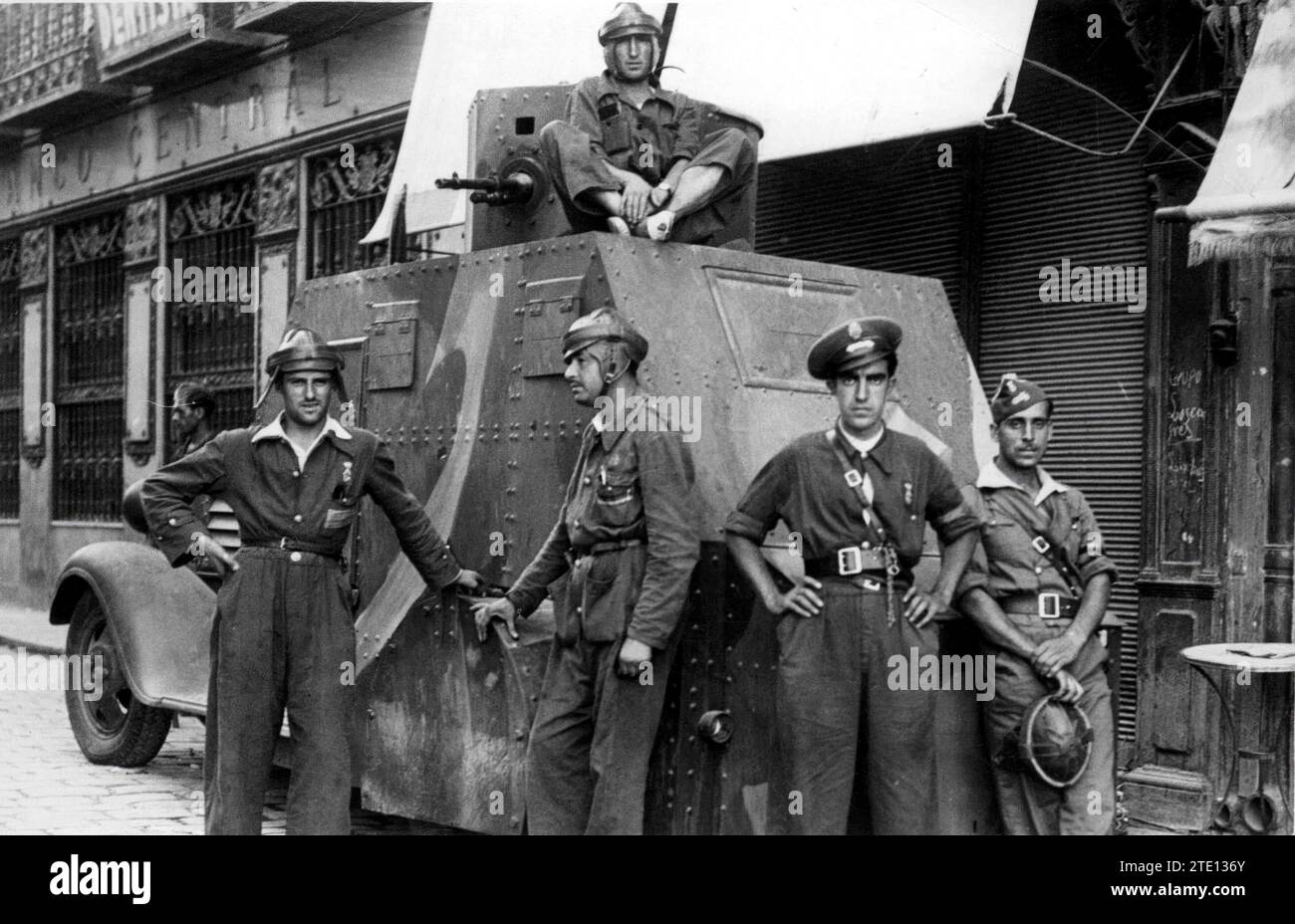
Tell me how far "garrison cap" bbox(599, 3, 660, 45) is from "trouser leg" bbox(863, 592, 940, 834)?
2759 mm

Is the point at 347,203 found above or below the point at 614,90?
above

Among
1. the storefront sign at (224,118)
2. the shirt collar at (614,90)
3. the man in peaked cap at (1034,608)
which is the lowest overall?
the man in peaked cap at (1034,608)

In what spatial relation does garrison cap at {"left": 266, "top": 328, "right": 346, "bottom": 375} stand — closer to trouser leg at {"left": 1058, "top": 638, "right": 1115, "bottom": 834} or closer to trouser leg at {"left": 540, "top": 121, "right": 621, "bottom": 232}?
trouser leg at {"left": 540, "top": 121, "right": 621, "bottom": 232}

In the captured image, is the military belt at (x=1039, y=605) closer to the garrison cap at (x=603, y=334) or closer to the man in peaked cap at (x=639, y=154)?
the garrison cap at (x=603, y=334)

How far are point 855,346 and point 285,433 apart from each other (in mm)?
2113

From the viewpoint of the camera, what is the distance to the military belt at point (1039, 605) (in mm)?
5910

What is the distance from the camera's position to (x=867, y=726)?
5336mm

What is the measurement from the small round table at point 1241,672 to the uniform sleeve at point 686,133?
2871 mm

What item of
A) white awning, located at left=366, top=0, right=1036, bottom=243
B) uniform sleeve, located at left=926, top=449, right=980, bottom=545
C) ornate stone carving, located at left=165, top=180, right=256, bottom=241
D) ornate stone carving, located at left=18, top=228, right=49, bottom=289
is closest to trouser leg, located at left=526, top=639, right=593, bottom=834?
uniform sleeve, located at left=926, top=449, right=980, bottom=545

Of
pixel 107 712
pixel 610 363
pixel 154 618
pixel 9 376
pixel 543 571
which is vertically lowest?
pixel 107 712

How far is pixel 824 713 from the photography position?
17.4ft

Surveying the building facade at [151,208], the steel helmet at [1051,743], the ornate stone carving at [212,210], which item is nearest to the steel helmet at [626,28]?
the steel helmet at [1051,743]

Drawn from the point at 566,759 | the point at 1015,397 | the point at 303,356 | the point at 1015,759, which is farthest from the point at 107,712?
the point at 1015,397

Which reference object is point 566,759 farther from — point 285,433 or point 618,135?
point 618,135
